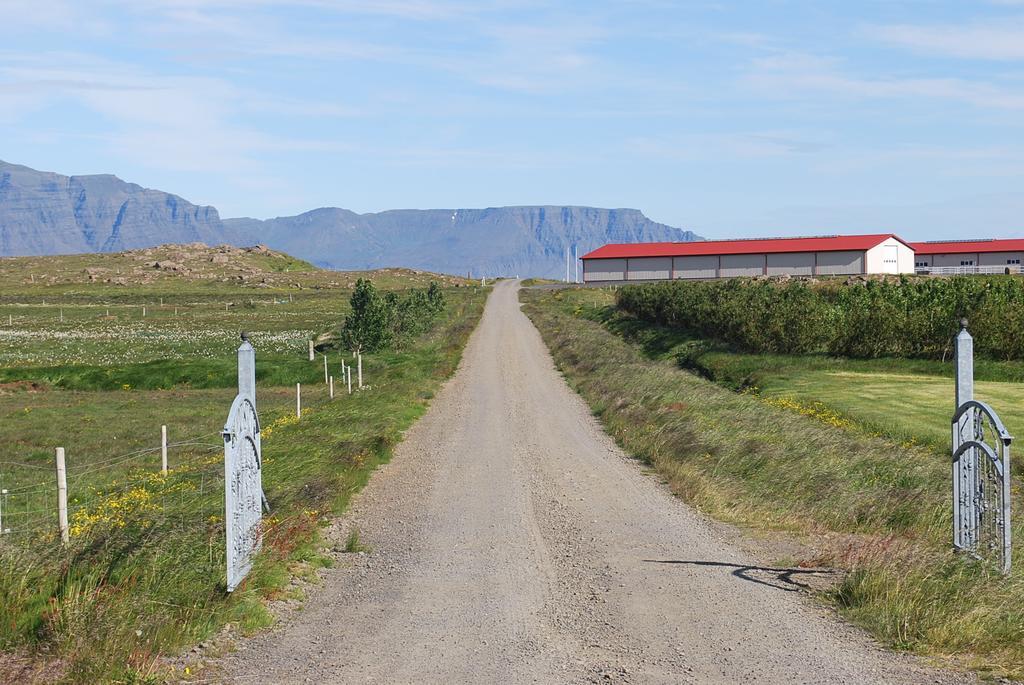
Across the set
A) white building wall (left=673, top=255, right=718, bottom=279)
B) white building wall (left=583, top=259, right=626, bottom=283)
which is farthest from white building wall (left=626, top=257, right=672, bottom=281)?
white building wall (left=673, top=255, right=718, bottom=279)

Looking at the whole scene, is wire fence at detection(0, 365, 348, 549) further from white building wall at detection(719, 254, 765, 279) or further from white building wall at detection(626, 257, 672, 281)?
white building wall at detection(626, 257, 672, 281)

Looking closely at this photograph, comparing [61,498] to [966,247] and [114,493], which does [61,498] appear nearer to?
[114,493]

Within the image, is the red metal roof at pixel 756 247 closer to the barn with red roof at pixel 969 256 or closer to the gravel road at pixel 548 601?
the barn with red roof at pixel 969 256

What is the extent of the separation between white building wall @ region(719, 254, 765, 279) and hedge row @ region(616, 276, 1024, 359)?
177 feet

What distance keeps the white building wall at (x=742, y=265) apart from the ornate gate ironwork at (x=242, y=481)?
104200mm

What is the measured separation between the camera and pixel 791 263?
11081cm

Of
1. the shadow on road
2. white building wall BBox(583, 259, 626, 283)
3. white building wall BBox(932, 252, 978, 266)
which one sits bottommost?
the shadow on road

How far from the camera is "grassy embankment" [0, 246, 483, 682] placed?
29.7 ft

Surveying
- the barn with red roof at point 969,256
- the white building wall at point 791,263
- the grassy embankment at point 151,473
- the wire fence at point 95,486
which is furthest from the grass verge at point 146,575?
the barn with red roof at point 969,256

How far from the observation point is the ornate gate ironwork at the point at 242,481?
33.4 ft

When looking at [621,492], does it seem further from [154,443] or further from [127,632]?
[154,443]

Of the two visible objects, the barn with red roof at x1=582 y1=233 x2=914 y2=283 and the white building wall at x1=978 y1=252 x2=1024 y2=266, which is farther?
the white building wall at x1=978 y1=252 x2=1024 y2=266

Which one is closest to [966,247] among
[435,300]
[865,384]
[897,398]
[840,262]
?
[840,262]

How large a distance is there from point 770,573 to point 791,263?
103050 millimetres
